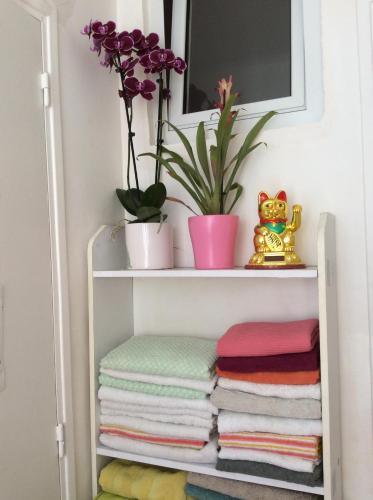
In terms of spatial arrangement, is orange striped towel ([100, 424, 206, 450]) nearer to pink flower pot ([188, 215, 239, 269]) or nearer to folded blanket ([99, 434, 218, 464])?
folded blanket ([99, 434, 218, 464])

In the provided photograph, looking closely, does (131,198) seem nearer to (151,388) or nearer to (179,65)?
(179,65)

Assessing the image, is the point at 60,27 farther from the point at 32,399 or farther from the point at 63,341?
the point at 32,399

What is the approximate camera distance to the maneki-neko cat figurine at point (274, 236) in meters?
1.12

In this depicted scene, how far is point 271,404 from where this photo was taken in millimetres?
1038

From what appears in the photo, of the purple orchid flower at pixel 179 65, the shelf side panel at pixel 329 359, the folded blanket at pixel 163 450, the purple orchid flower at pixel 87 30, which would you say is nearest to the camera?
the shelf side panel at pixel 329 359

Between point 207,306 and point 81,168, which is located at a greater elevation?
point 81,168

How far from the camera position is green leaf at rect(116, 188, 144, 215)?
51.8 inches

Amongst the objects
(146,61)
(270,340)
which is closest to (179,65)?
(146,61)

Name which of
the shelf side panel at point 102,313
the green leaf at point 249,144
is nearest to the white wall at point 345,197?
the green leaf at point 249,144

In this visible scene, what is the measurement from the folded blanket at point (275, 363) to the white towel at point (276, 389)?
3 cm

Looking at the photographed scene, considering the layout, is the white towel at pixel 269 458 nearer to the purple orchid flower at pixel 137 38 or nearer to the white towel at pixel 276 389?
the white towel at pixel 276 389

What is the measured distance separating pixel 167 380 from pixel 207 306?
0.30 metres

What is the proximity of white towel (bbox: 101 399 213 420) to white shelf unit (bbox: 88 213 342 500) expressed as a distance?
0.14 ft

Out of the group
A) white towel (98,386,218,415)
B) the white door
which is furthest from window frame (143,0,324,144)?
white towel (98,386,218,415)
